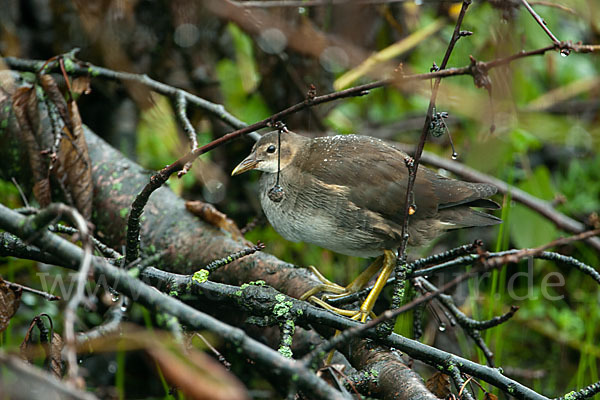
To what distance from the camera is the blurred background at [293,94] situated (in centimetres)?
338

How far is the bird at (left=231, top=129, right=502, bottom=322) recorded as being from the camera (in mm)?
2621

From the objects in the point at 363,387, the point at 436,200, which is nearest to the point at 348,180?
the point at 436,200

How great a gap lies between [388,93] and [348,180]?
244 cm

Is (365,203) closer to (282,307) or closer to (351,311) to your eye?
(351,311)

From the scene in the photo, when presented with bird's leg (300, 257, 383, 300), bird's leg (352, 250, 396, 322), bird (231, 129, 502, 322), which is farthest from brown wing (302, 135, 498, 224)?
bird's leg (300, 257, 383, 300)

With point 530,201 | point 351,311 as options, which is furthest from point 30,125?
point 530,201

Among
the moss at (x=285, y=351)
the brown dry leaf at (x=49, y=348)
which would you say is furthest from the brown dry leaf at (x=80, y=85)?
the moss at (x=285, y=351)

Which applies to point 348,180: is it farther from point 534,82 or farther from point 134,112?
point 534,82

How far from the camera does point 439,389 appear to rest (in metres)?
2.10

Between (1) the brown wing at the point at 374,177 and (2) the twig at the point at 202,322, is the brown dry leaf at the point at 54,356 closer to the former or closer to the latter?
(2) the twig at the point at 202,322

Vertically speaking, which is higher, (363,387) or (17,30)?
(17,30)

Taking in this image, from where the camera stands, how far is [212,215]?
9.37 ft

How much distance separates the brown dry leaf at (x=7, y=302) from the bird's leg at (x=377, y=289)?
118cm

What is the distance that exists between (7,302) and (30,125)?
3.58ft
